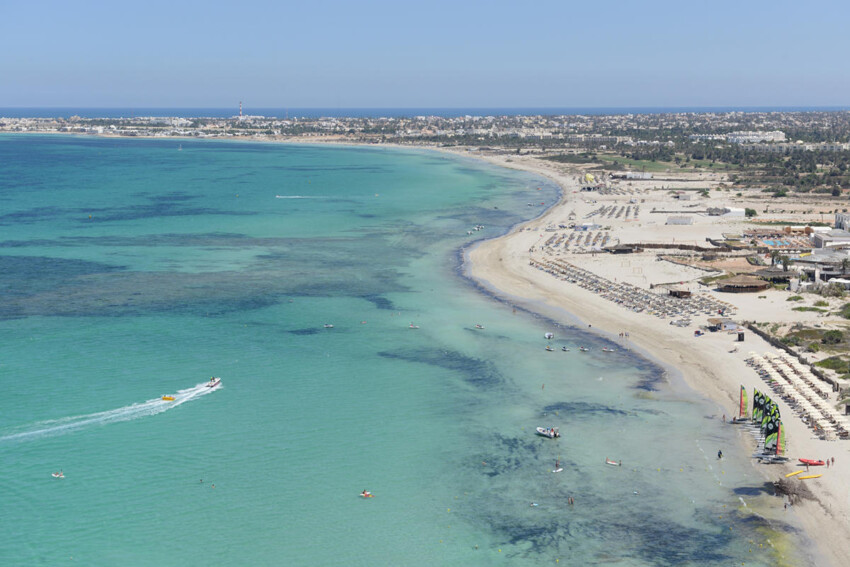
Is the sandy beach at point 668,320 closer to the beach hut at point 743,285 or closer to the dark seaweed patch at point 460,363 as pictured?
the beach hut at point 743,285

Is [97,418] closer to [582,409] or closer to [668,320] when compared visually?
[582,409]

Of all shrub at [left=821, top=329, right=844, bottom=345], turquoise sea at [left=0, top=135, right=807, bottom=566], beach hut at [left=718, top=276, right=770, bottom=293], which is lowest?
turquoise sea at [left=0, top=135, right=807, bottom=566]

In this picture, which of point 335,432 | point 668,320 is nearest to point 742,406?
point 668,320

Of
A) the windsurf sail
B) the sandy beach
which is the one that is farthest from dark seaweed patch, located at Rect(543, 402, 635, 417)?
the windsurf sail

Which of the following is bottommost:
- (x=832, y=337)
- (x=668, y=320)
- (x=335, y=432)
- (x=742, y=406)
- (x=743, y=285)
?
(x=335, y=432)

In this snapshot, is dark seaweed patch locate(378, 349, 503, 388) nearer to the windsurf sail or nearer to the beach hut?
the windsurf sail

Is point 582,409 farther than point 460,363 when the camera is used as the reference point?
No

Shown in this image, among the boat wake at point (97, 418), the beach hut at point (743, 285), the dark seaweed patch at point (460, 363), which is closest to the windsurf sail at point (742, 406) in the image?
the dark seaweed patch at point (460, 363)
